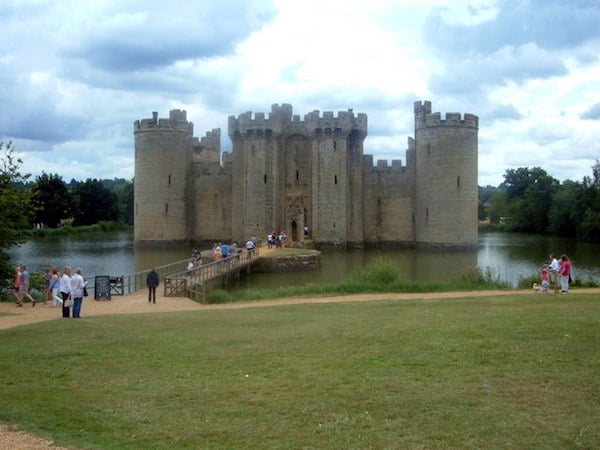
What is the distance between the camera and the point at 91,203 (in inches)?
3177

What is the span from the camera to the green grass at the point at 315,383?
6.70 metres

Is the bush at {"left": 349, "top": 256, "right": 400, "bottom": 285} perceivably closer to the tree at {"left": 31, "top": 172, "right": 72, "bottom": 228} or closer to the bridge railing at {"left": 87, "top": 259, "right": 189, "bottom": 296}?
the bridge railing at {"left": 87, "top": 259, "right": 189, "bottom": 296}

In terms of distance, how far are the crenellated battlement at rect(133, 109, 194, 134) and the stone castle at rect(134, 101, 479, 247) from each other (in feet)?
0.23

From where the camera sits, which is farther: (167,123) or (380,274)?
(167,123)

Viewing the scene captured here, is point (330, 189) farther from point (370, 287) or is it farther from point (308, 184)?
point (370, 287)

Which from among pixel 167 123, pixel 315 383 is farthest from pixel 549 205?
pixel 315 383

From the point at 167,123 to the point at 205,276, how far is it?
87.0 ft

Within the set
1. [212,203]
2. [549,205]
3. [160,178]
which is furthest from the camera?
[549,205]

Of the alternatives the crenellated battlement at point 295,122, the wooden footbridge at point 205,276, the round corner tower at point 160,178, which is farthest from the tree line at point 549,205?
the wooden footbridge at point 205,276

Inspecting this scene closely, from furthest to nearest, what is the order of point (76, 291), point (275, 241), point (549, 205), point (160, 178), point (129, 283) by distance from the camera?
point (549, 205) → point (160, 178) → point (275, 241) → point (129, 283) → point (76, 291)

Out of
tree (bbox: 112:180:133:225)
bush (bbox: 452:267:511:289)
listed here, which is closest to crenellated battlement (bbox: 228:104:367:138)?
bush (bbox: 452:267:511:289)

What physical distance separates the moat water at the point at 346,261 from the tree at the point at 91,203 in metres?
29.6

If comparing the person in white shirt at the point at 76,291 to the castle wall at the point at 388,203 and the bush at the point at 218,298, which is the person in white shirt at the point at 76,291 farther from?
the castle wall at the point at 388,203

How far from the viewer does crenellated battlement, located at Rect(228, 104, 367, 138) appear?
153 feet
